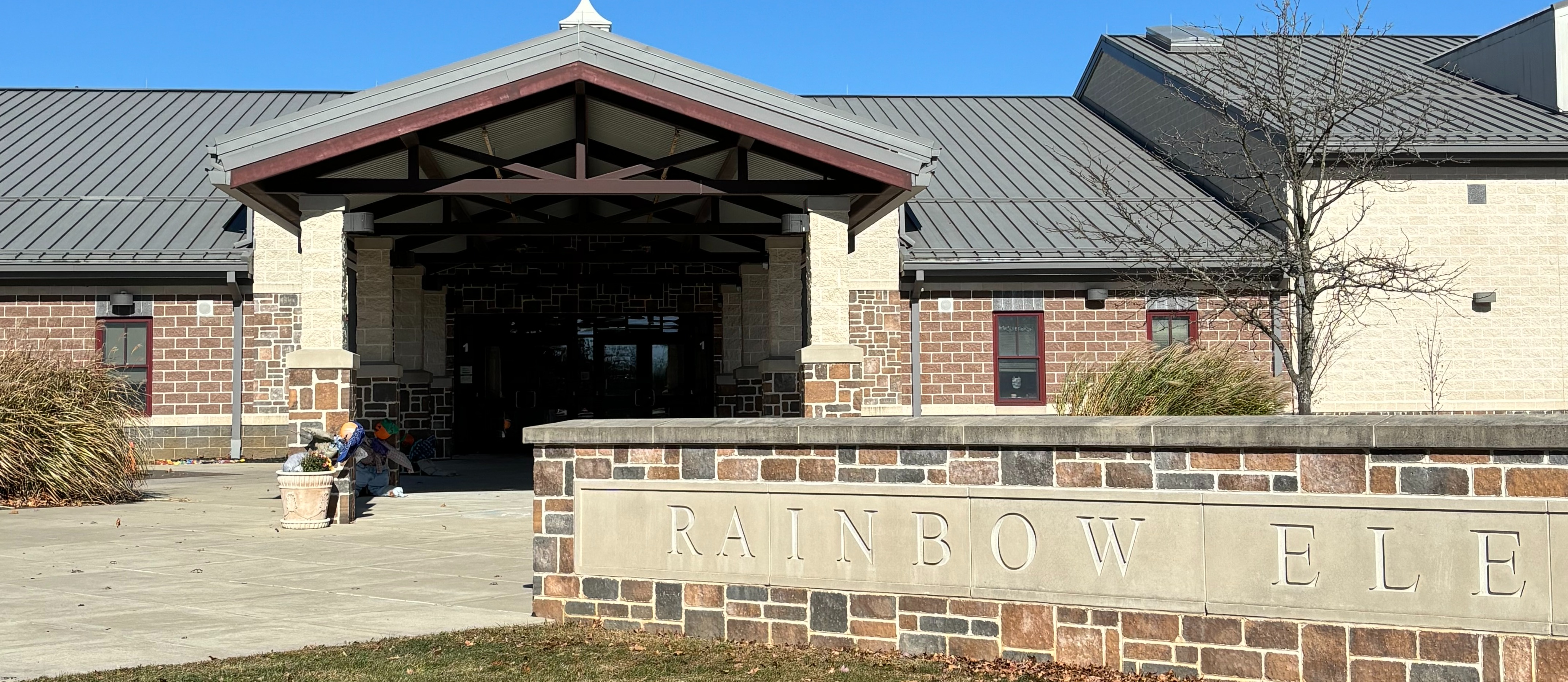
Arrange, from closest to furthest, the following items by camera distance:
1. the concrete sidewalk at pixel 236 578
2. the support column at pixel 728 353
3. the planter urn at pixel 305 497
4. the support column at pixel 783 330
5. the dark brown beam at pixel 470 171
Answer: the concrete sidewalk at pixel 236 578 < the planter urn at pixel 305 497 < the dark brown beam at pixel 470 171 < the support column at pixel 783 330 < the support column at pixel 728 353

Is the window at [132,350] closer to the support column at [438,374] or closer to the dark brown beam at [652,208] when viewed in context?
the support column at [438,374]

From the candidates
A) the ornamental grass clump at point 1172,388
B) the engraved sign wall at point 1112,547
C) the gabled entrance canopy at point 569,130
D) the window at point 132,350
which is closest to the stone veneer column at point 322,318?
the gabled entrance canopy at point 569,130

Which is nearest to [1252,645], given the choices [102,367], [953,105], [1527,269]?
[102,367]

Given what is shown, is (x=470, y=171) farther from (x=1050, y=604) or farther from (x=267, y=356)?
(x=1050, y=604)

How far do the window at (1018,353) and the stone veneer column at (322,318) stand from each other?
11.0 meters

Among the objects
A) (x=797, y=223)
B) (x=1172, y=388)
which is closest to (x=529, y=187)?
(x=797, y=223)

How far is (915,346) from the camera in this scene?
70.5ft

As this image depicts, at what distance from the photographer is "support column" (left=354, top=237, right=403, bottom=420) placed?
55.5 ft

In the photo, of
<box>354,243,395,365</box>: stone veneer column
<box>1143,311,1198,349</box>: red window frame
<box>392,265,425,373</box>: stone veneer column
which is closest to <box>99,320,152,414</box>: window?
<box>392,265,425,373</box>: stone veneer column

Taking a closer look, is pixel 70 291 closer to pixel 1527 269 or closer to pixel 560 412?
pixel 560 412

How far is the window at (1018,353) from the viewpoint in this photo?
859 inches

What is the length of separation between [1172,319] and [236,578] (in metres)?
16.3

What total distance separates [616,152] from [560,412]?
32.5ft

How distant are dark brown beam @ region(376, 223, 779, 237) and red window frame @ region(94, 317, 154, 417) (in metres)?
6.41
